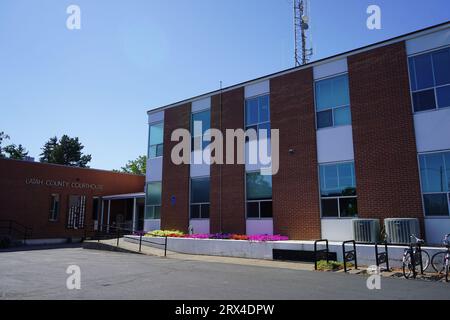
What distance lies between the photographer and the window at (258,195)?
17328 millimetres

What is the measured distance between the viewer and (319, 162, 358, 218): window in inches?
584

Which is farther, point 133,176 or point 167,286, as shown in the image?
point 133,176

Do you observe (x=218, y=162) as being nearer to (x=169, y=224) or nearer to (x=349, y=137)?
(x=169, y=224)

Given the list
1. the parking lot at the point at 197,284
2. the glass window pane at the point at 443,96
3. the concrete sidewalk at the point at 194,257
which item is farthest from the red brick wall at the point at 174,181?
the glass window pane at the point at 443,96

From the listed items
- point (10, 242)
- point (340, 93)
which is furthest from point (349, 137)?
point (10, 242)

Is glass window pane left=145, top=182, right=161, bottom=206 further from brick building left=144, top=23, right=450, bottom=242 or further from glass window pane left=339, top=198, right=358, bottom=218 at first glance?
glass window pane left=339, top=198, right=358, bottom=218

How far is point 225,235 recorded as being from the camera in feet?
57.1

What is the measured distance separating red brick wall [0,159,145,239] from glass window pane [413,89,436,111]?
74.4 feet

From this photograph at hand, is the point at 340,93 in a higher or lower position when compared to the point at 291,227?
higher

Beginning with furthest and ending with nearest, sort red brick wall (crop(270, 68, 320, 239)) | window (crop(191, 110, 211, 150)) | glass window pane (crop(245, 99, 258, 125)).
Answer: window (crop(191, 110, 211, 150)) → glass window pane (crop(245, 99, 258, 125)) → red brick wall (crop(270, 68, 320, 239))

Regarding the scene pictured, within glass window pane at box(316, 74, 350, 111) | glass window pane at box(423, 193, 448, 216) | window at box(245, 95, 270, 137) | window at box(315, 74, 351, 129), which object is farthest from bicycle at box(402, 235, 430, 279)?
window at box(245, 95, 270, 137)

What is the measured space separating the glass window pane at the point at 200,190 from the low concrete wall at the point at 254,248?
266cm

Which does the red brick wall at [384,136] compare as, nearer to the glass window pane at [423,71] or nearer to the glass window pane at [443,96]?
the glass window pane at [423,71]
